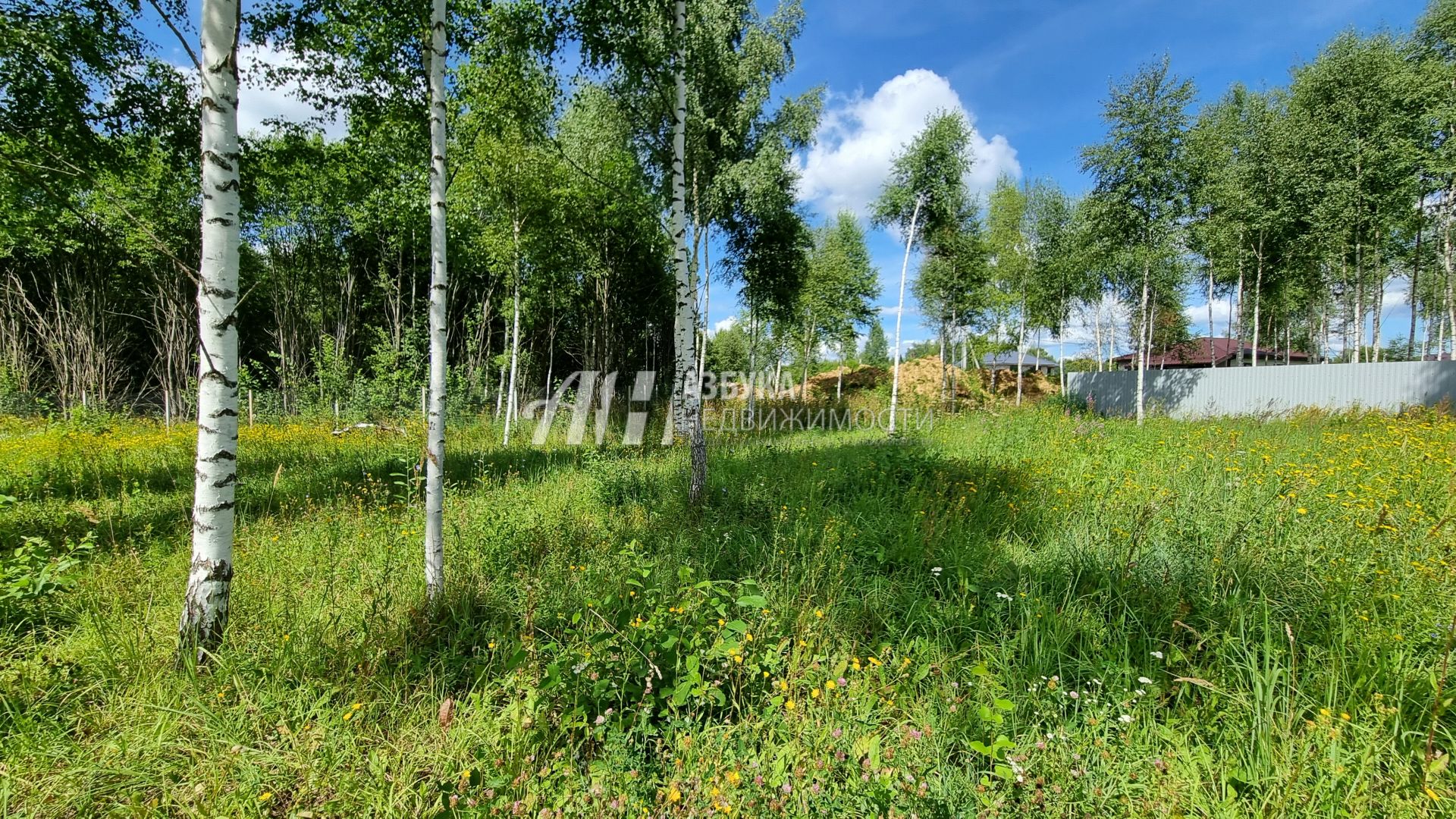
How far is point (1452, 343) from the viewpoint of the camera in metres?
14.0

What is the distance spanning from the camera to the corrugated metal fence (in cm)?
1088

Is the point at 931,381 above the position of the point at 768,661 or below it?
above

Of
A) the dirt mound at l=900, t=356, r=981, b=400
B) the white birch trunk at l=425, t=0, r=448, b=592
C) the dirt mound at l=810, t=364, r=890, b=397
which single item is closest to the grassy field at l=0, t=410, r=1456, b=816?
the white birch trunk at l=425, t=0, r=448, b=592

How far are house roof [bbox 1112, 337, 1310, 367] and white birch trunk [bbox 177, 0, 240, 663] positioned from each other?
30.3 m

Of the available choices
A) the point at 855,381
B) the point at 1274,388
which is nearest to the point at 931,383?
the point at 855,381

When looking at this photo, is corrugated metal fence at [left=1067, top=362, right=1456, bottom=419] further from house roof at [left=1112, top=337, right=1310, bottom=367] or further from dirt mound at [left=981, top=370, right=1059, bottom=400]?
house roof at [left=1112, top=337, right=1310, bottom=367]

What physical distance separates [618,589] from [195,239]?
21840 mm

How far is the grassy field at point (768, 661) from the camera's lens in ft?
5.49

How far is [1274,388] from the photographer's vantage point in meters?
12.9

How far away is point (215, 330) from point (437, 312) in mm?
946

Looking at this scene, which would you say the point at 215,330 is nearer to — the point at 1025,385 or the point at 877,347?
the point at 1025,385

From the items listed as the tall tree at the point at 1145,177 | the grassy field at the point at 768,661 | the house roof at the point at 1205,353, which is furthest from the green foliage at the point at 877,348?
the grassy field at the point at 768,661

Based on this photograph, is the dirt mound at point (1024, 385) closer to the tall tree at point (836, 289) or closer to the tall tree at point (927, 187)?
the tall tree at point (836, 289)

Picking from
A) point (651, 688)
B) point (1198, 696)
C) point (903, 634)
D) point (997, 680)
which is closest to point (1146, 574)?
point (1198, 696)
